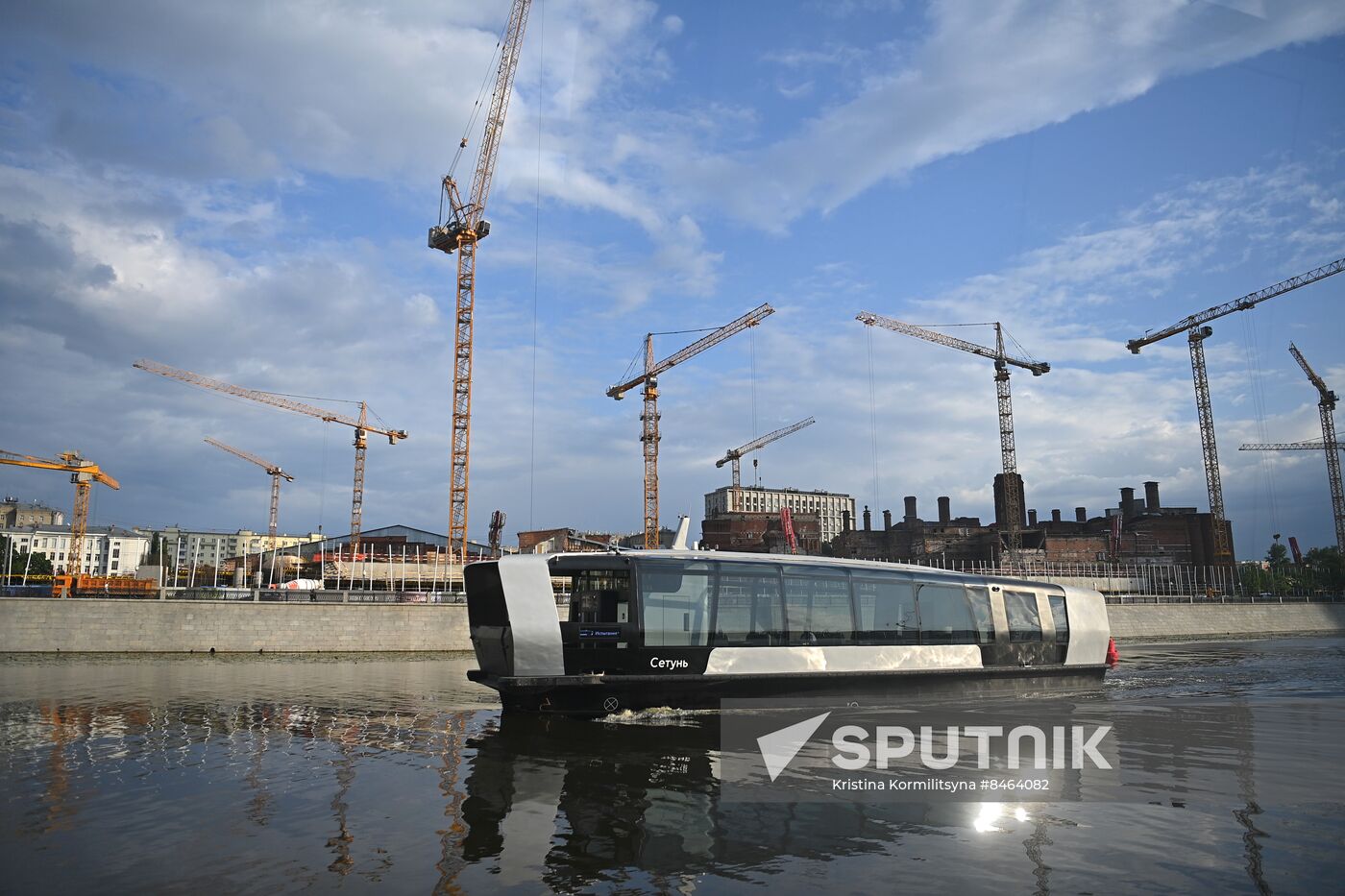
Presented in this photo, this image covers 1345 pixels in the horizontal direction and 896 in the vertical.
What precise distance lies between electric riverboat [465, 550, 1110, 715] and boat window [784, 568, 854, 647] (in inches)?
1.1

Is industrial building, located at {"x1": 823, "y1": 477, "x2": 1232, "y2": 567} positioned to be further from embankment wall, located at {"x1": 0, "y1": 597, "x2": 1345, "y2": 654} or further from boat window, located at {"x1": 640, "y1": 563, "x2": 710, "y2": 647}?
boat window, located at {"x1": 640, "y1": 563, "x2": 710, "y2": 647}

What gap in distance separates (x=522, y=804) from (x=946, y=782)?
5471 mm

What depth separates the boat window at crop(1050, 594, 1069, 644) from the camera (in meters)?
22.4

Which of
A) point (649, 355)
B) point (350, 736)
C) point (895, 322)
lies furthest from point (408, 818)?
point (895, 322)

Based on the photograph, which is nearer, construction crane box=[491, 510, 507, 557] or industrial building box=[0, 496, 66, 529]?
construction crane box=[491, 510, 507, 557]

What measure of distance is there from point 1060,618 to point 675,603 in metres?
11.9

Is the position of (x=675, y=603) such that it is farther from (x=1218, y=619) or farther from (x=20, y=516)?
(x=20, y=516)

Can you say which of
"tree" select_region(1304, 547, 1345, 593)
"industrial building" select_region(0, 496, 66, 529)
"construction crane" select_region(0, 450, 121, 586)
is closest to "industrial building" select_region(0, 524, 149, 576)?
"industrial building" select_region(0, 496, 66, 529)

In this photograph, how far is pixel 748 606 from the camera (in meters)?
17.3

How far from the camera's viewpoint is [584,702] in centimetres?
1603

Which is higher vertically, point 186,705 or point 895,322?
point 895,322

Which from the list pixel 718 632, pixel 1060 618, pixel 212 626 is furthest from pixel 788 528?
pixel 718 632

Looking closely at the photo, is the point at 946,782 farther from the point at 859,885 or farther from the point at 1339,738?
the point at 1339,738

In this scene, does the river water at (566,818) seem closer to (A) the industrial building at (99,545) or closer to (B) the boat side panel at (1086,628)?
(B) the boat side panel at (1086,628)
